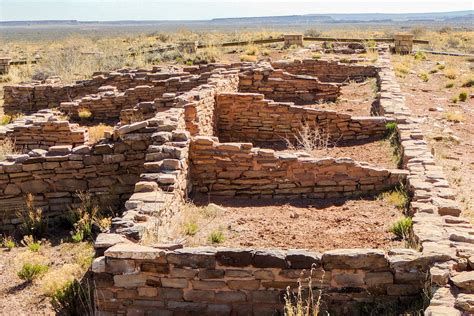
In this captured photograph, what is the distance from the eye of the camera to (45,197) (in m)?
8.05

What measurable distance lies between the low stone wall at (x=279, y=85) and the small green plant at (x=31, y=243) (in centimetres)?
832

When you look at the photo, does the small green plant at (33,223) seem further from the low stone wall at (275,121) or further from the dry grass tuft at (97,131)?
the low stone wall at (275,121)

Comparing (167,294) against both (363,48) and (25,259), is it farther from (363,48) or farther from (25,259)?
(363,48)

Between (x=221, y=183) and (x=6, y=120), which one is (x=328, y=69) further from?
(x=221, y=183)

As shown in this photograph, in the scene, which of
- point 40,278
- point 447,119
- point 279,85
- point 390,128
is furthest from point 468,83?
point 40,278

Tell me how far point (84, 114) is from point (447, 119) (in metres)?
8.38

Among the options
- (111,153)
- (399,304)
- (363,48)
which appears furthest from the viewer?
(363,48)

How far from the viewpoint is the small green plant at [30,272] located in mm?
6234

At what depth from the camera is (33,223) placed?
25.0 feet

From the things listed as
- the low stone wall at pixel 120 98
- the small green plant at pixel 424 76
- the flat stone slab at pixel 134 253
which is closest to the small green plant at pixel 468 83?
the small green plant at pixel 424 76

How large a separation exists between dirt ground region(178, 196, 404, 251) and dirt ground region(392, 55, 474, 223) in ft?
3.66

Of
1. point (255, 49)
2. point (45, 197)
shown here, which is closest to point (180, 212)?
point (45, 197)

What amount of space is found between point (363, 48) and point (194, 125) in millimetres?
16150

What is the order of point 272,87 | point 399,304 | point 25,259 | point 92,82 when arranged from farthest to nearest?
point 92,82 < point 272,87 < point 25,259 < point 399,304
